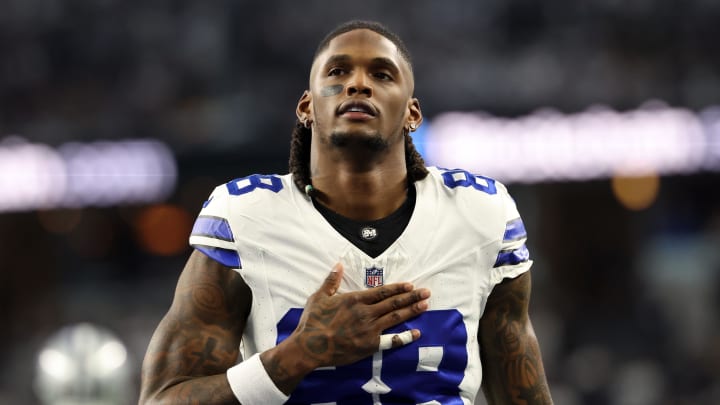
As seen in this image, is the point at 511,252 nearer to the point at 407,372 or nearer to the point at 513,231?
the point at 513,231

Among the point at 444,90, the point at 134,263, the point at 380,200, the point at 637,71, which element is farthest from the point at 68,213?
the point at 380,200

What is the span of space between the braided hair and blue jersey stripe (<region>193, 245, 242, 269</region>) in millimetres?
317

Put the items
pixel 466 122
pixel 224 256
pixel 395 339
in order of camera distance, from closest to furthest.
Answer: pixel 395 339 → pixel 224 256 → pixel 466 122

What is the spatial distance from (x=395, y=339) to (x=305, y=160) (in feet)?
2.38

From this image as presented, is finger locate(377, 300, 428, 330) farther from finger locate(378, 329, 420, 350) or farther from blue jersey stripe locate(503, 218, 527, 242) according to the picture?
blue jersey stripe locate(503, 218, 527, 242)

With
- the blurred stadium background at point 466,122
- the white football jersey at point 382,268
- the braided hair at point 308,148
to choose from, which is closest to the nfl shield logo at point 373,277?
the white football jersey at point 382,268

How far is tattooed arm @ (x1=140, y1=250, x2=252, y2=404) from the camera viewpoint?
2715 millimetres

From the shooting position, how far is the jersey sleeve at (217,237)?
2791mm

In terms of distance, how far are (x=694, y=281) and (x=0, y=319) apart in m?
8.02

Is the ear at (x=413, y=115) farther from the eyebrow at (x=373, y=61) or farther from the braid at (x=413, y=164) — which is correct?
the eyebrow at (x=373, y=61)

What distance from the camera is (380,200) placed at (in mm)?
3014

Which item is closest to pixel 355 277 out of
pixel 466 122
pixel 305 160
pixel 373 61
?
pixel 305 160

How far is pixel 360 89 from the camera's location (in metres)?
2.86

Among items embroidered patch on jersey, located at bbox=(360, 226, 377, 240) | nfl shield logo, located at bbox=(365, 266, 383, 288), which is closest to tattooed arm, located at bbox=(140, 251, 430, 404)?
nfl shield logo, located at bbox=(365, 266, 383, 288)
